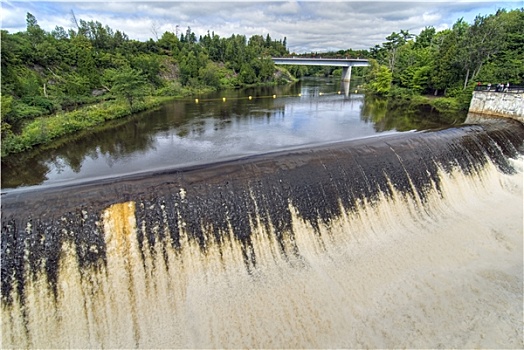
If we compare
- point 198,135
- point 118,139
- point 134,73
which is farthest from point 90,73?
point 198,135

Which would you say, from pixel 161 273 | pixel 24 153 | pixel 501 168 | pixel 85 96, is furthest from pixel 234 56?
pixel 161 273

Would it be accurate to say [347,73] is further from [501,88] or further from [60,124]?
[60,124]

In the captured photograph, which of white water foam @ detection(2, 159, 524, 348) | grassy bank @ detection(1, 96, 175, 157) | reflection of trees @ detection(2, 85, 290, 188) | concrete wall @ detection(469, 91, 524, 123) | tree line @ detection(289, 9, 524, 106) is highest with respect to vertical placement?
tree line @ detection(289, 9, 524, 106)

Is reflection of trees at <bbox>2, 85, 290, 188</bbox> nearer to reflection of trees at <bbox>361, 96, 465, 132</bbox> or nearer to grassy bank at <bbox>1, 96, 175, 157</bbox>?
grassy bank at <bbox>1, 96, 175, 157</bbox>

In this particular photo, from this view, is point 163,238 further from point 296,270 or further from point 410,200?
point 410,200

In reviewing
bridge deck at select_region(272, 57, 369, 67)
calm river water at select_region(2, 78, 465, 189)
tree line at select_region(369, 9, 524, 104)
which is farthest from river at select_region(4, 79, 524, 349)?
bridge deck at select_region(272, 57, 369, 67)
